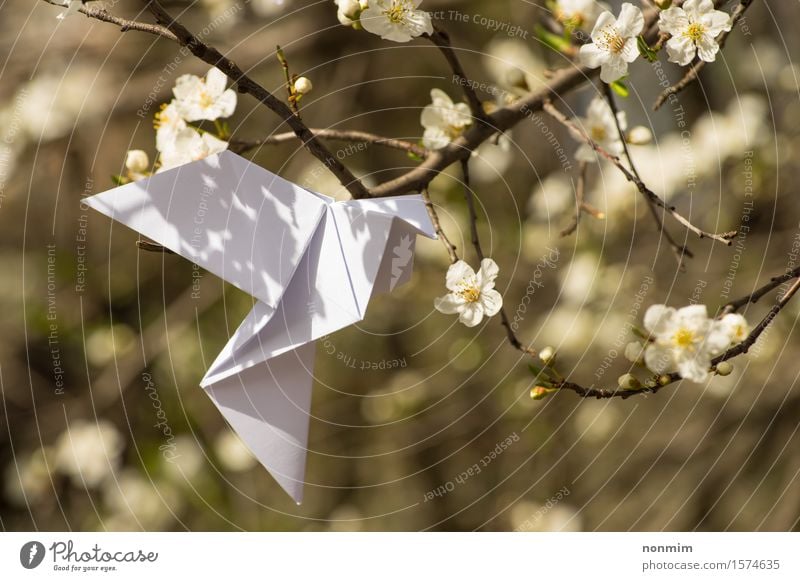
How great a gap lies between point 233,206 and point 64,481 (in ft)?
2.59

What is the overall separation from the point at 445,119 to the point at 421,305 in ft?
1.96

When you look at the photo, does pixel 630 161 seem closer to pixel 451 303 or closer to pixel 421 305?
pixel 451 303

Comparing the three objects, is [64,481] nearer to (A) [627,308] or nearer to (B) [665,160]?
(A) [627,308]

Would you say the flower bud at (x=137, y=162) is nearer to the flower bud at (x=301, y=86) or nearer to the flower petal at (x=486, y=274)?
the flower bud at (x=301, y=86)

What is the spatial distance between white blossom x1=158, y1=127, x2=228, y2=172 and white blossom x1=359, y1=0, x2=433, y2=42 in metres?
0.15

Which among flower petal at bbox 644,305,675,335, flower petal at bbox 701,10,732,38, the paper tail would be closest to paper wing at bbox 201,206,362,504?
the paper tail

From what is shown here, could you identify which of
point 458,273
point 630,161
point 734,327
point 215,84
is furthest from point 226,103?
point 734,327

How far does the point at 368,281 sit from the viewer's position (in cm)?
50

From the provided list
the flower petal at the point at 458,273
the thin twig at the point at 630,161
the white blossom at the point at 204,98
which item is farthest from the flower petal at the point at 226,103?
the thin twig at the point at 630,161

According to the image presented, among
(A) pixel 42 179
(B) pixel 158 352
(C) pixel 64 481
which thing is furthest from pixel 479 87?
(C) pixel 64 481

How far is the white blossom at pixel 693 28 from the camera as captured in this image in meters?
0.49

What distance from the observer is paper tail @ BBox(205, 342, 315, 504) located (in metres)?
0.55
